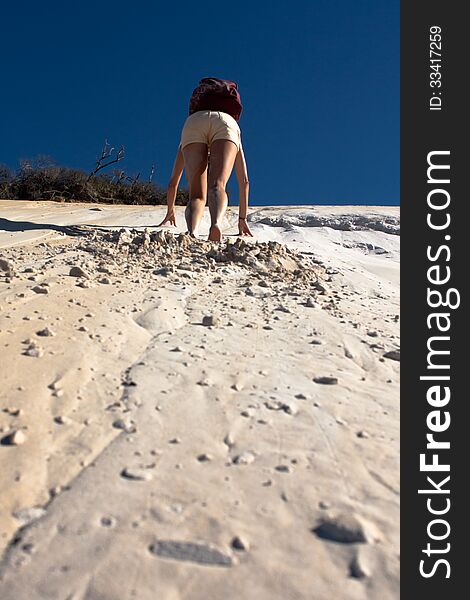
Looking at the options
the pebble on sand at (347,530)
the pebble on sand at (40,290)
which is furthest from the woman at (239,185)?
the pebble on sand at (347,530)

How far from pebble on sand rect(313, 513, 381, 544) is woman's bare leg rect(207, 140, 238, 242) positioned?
3.03 m

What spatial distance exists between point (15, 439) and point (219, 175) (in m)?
3.14

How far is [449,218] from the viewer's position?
201cm

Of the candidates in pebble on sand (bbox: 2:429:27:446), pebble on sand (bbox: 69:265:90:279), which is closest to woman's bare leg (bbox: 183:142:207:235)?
pebble on sand (bbox: 69:265:90:279)

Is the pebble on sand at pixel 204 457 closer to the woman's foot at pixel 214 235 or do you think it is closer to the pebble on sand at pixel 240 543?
the pebble on sand at pixel 240 543

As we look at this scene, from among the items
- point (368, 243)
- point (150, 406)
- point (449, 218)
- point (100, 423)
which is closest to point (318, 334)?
point (449, 218)

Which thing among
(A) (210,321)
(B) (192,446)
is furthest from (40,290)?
(B) (192,446)

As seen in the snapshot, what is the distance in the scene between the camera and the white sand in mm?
865

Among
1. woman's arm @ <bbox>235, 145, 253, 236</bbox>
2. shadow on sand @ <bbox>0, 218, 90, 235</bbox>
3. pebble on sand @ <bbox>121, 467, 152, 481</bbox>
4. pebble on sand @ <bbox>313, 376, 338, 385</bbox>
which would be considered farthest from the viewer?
woman's arm @ <bbox>235, 145, 253, 236</bbox>

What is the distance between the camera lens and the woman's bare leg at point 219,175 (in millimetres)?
3883

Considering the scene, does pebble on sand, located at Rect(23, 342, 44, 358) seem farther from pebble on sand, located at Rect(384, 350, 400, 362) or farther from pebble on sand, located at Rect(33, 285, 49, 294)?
pebble on sand, located at Rect(384, 350, 400, 362)

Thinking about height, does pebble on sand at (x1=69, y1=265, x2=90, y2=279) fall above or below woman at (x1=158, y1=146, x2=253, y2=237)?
below

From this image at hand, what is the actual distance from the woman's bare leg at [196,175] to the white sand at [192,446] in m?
1.67

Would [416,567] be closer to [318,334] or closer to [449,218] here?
[318,334]
